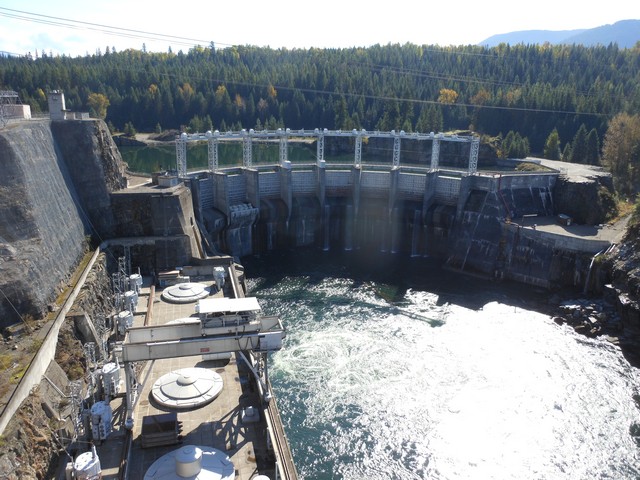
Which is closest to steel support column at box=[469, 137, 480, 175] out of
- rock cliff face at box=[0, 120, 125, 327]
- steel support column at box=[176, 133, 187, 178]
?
steel support column at box=[176, 133, 187, 178]

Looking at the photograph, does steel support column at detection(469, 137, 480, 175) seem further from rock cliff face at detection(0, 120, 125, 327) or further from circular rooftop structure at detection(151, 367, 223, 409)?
circular rooftop structure at detection(151, 367, 223, 409)

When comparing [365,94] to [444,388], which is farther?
[365,94]

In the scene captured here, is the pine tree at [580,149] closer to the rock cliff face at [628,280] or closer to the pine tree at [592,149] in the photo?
the pine tree at [592,149]

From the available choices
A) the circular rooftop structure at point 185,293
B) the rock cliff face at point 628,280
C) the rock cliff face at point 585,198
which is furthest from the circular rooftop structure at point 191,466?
the rock cliff face at point 585,198

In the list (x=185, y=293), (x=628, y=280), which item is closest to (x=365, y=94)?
(x=628, y=280)

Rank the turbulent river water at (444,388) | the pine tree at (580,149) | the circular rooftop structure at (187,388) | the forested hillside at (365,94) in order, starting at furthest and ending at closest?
Result: the forested hillside at (365,94), the pine tree at (580,149), the turbulent river water at (444,388), the circular rooftop structure at (187,388)

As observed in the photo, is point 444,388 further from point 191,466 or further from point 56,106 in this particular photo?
point 56,106

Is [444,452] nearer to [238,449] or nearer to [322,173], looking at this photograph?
[238,449]
